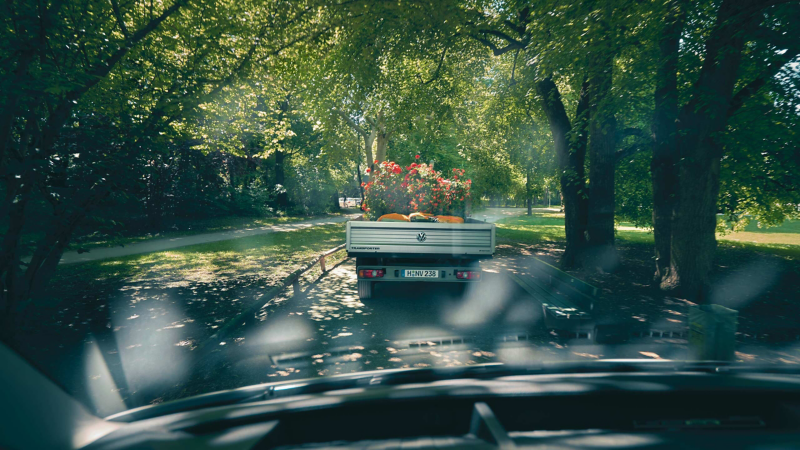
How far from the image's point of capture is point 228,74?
882cm

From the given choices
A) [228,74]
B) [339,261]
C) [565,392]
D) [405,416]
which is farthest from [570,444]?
[339,261]

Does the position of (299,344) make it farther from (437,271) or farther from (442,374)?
(442,374)

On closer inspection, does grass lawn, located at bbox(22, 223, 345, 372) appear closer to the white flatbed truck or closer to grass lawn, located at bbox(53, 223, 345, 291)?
grass lawn, located at bbox(53, 223, 345, 291)

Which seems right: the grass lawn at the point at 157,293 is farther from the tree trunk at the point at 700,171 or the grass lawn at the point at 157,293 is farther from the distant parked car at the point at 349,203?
the distant parked car at the point at 349,203

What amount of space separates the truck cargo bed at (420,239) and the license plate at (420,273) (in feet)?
1.07

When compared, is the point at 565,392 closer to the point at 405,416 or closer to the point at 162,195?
the point at 405,416

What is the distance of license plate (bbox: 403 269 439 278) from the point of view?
7.21 m

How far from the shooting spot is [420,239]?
7.05 m

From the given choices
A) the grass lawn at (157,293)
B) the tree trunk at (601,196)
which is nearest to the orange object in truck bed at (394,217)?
the grass lawn at (157,293)

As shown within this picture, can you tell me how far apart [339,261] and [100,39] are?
A: 8.82 m

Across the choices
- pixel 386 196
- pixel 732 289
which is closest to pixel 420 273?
pixel 386 196

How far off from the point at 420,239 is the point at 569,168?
5.79 meters

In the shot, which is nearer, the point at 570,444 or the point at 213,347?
the point at 570,444

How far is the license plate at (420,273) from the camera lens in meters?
7.21
